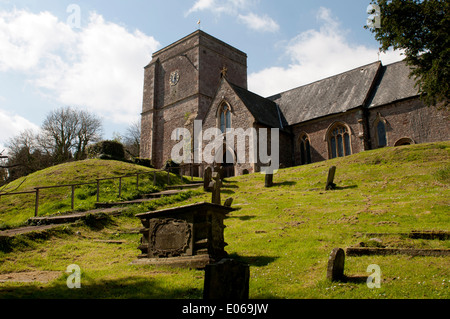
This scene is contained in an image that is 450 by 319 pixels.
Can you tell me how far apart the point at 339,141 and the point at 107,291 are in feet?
84.1

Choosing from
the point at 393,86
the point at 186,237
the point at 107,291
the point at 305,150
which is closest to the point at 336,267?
the point at 186,237

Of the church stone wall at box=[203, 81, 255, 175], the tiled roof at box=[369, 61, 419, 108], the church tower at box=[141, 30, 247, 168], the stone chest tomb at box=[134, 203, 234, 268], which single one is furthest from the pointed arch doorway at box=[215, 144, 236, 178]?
the stone chest tomb at box=[134, 203, 234, 268]

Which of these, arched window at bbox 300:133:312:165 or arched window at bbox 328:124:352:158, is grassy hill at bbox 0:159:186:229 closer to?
arched window at bbox 300:133:312:165

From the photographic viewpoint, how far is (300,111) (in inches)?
1280

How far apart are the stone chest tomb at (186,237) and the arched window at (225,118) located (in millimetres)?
22782

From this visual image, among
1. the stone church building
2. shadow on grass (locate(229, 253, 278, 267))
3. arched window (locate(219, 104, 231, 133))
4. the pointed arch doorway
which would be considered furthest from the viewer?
arched window (locate(219, 104, 231, 133))

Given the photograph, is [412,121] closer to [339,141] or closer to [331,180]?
[339,141]

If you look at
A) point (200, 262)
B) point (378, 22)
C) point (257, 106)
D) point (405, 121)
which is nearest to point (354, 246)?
point (200, 262)

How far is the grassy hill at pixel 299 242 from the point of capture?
6141 mm

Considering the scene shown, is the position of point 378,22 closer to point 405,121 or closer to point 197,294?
point 405,121

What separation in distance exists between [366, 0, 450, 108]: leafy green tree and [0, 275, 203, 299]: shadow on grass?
13124 millimetres

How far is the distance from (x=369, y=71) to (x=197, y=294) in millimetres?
29060

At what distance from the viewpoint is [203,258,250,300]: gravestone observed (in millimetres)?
4625

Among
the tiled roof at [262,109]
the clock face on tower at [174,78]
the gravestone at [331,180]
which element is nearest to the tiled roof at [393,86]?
the tiled roof at [262,109]
